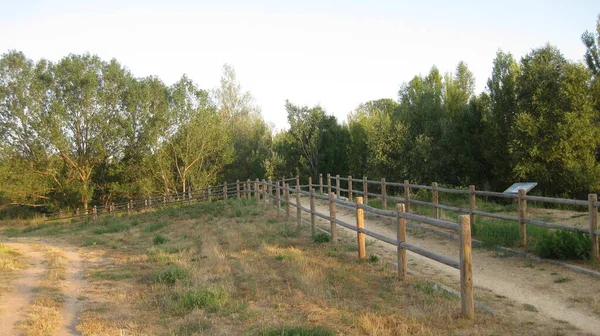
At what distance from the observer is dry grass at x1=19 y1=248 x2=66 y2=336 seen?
581cm

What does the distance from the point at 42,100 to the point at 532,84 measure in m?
31.0

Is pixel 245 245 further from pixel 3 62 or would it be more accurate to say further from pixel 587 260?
pixel 3 62

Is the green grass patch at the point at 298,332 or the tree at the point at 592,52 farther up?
the tree at the point at 592,52

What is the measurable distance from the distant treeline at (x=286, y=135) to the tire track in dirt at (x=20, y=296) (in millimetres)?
18072

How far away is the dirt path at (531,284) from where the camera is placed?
5.83 metres

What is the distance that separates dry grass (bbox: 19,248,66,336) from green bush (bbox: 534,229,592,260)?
25.7ft

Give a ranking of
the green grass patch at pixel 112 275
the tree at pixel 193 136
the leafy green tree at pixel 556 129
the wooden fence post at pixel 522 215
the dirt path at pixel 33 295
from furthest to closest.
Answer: the tree at pixel 193 136, the leafy green tree at pixel 556 129, the wooden fence post at pixel 522 215, the green grass patch at pixel 112 275, the dirt path at pixel 33 295

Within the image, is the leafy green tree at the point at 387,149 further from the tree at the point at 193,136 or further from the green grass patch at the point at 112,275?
the green grass patch at the point at 112,275

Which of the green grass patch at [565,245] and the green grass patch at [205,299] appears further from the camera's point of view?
the green grass patch at [565,245]

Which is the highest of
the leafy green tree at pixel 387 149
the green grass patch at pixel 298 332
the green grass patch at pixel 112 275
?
the leafy green tree at pixel 387 149

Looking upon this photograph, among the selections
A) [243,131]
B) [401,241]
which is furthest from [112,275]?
[243,131]

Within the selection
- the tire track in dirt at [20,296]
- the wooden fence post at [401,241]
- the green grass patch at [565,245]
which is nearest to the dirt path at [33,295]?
the tire track in dirt at [20,296]

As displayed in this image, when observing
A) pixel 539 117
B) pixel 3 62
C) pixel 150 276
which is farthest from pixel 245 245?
pixel 3 62

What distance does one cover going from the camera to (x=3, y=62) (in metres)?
33.4
